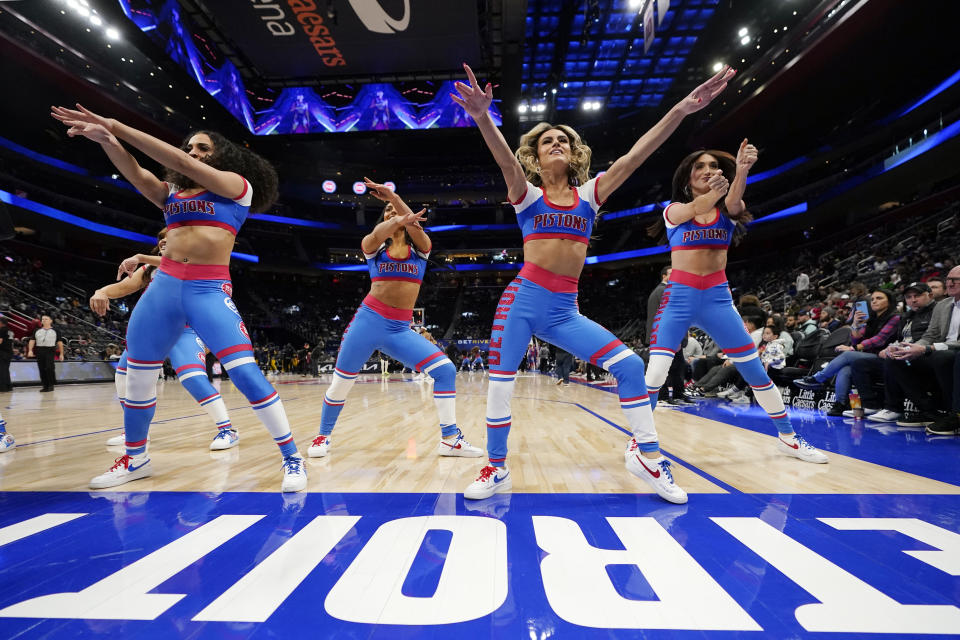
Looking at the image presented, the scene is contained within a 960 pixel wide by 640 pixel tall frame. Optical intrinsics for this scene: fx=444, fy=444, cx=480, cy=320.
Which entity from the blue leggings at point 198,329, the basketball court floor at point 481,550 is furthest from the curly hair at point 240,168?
the basketball court floor at point 481,550

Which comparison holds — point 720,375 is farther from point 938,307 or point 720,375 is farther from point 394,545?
point 394,545

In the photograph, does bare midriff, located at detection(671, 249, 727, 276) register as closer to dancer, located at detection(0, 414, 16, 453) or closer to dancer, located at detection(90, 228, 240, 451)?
dancer, located at detection(90, 228, 240, 451)

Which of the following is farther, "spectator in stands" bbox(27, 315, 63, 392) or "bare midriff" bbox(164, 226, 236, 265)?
"spectator in stands" bbox(27, 315, 63, 392)

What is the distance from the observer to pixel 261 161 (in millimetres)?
2666

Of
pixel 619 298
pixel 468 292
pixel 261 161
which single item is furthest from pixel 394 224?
pixel 468 292

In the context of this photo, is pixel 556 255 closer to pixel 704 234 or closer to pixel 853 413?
pixel 704 234

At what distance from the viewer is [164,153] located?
1.90 m

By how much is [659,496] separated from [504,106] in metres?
18.3

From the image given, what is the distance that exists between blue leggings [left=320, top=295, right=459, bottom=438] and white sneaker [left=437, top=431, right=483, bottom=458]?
44 mm

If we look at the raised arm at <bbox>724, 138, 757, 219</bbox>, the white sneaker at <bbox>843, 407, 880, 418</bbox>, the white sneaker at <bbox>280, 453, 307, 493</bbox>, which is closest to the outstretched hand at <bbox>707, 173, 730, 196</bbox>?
the raised arm at <bbox>724, 138, 757, 219</bbox>

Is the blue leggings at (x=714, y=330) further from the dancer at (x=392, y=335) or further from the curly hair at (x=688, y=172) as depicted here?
the dancer at (x=392, y=335)

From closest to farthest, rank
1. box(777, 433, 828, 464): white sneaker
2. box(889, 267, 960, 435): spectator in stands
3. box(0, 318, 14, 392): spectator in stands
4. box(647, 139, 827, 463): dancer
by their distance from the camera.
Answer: box(777, 433, 828, 464): white sneaker, box(647, 139, 827, 463): dancer, box(889, 267, 960, 435): spectator in stands, box(0, 318, 14, 392): spectator in stands

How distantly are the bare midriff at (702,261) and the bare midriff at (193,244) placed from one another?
2741 millimetres

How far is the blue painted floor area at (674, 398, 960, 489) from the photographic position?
268 cm
